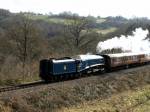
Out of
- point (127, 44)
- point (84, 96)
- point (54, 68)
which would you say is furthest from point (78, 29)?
point (84, 96)

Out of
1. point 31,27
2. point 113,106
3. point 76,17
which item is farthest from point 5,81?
point 76,17

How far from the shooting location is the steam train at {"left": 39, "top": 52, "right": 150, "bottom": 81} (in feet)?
116

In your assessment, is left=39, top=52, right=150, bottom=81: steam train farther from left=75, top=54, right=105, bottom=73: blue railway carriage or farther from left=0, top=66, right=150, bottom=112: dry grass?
left=0, top=66, right=150, bottom=112: dry grass

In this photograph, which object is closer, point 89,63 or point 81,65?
point 81,65

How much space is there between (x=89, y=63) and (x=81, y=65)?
2.23m

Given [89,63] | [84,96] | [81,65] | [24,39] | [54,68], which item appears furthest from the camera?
[24,39]

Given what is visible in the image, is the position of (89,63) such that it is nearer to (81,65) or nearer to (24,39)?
(81,65)

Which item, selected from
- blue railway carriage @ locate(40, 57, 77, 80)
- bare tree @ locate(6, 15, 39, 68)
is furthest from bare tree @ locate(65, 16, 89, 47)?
blue railway carriage @ locate(40, 57, 77, 80)

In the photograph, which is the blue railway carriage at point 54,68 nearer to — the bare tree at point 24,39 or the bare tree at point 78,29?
the bare tree at point 24,39

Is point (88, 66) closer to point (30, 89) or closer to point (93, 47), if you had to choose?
point (30, 89)

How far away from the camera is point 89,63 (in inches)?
1622

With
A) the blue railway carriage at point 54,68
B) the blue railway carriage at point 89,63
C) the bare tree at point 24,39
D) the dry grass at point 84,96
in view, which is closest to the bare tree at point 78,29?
the bare tree at point 24,39

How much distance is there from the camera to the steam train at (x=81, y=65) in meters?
35.5

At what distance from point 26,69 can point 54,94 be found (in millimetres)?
14160
